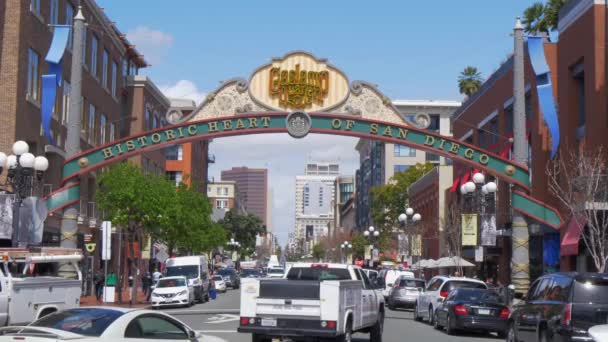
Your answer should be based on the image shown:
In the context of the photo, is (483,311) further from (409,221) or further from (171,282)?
(409,221)

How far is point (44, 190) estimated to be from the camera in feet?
152

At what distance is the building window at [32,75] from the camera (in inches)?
1647

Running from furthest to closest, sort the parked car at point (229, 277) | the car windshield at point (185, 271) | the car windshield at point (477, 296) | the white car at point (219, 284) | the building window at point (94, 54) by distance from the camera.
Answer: the parked car at point (229, 277) → the white car at point (219, 284) → the building window at point (94, 54) → the car windshield at point (185, 271) → the car windshield at point (477, 296)

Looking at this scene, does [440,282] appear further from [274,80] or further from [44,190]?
[44,190]

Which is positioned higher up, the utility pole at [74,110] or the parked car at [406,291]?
the utility pole at [74,110]

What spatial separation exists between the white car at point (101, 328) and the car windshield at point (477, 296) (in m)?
15.2

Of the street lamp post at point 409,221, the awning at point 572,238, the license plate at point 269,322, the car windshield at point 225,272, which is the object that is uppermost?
the street lamp post at point 409,221

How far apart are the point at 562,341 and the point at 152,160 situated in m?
63.9

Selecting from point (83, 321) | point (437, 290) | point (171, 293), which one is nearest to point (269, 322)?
point (83, 321)

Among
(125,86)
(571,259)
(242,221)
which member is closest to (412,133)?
(571,259)

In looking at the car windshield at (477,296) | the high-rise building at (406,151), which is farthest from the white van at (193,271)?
the high-rise building at (406,151)

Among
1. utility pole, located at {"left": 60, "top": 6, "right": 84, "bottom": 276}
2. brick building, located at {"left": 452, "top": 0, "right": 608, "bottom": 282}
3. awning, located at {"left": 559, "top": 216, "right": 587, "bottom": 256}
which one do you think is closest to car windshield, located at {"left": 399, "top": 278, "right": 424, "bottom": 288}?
brick building, located at {"left": 452, "top": 0, "right": 608, "bottom": 282}

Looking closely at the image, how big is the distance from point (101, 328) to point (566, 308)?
347 inches

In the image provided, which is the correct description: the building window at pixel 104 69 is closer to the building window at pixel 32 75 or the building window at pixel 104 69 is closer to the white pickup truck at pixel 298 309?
the building window at pixel 32 75
